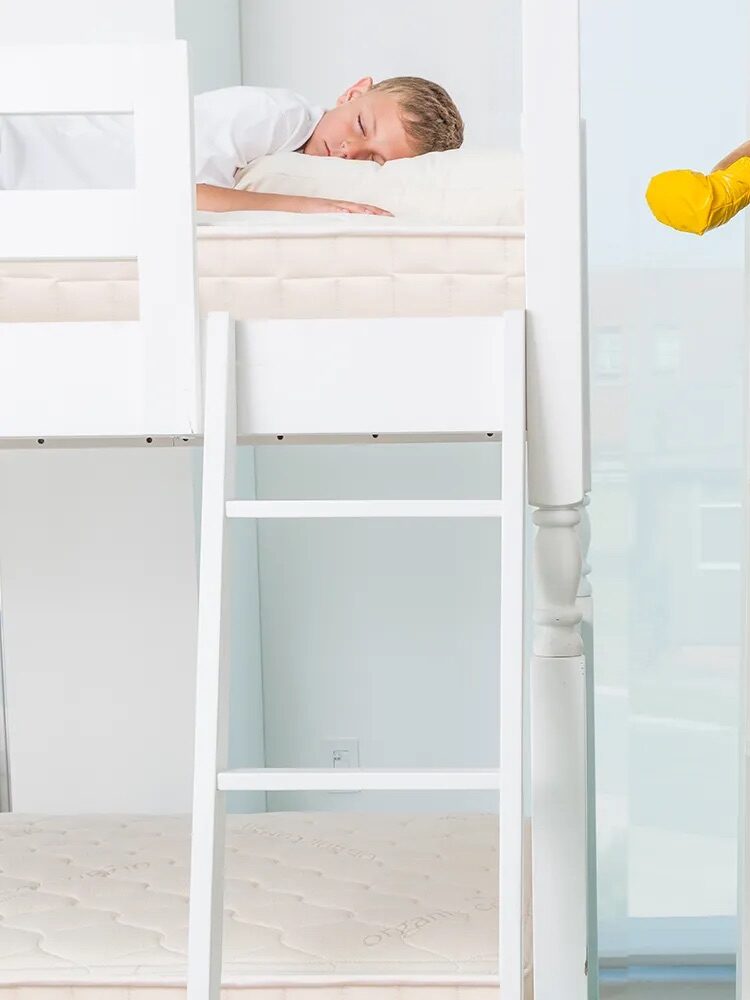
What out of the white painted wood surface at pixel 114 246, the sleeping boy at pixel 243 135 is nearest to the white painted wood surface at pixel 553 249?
the white painted wood surface at pixel 114 246

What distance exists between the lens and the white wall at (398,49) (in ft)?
9.30

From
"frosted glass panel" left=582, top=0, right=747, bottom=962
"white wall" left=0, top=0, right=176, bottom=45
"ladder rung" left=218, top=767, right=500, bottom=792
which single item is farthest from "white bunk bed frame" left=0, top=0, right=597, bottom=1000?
"frosted glass panel" left=582, top=0, right=747, bottom=962

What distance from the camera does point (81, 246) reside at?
1.38 metres

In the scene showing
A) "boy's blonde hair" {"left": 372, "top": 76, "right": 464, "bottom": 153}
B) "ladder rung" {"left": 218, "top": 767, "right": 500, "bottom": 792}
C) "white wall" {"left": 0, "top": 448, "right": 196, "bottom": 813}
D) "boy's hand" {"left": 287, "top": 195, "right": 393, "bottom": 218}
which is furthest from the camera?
"white wall" {"left": 0, "top": 448, "right": 196, "bottom": 813}

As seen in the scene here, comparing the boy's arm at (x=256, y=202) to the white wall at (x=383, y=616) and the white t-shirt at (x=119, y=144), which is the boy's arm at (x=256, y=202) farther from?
the white wall at (x=383, y=616)

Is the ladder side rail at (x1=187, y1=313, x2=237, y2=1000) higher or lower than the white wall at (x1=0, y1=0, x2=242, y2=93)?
lower

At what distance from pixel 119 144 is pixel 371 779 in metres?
1.30

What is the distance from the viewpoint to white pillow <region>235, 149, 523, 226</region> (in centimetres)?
171

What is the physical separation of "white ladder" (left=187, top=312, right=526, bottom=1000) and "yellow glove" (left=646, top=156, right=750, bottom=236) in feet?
1.20

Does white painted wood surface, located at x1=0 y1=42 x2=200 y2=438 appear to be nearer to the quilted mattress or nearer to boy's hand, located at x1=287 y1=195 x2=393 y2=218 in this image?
the quilted mattress

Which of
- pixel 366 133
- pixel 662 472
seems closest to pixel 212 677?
pixel 366 133

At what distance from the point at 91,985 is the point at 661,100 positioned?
2.21m

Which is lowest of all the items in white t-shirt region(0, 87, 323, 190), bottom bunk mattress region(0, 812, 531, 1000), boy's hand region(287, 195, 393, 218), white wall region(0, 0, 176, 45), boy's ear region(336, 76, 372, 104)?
bottom bunk mattress region(0, 812, 531, 1000)

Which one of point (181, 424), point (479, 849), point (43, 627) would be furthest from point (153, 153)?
point (43, 627)
